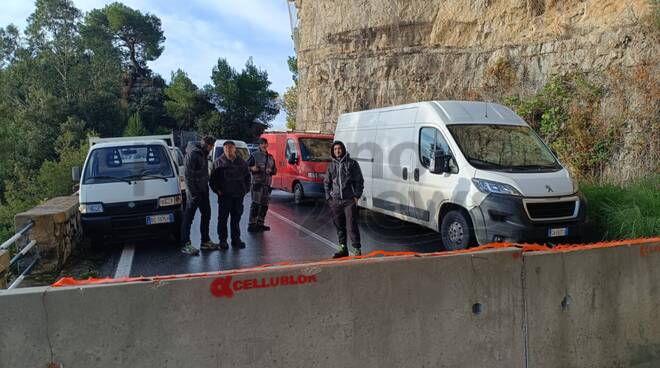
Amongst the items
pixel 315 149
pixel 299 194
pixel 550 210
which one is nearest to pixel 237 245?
pixel 299 194

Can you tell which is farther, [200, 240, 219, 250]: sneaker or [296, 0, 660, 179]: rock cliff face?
[296, 0, 660, 179]: rock cliff face

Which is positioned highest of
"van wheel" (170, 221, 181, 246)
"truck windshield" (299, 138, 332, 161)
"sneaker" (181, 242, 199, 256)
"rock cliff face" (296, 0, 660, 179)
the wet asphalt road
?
"rock cliff face" (296, 0, 660, 179)

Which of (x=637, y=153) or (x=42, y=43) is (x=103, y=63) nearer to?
(x=42, y=43)

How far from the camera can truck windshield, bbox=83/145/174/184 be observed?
7.64 metres

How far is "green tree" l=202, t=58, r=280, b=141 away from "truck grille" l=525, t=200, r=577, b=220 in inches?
1892

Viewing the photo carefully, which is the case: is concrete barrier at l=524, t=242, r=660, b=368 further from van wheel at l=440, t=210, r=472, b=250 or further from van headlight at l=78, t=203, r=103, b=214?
van headlight at l=78, t=203, r=103, b=214

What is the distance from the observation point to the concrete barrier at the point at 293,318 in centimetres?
253

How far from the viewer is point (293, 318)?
2846mm

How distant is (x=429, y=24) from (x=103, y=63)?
3968 centimetres

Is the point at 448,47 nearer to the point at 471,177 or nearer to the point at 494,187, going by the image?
the point at 471,177

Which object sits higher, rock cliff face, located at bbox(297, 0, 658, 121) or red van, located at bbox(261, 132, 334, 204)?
rock cliff face, located at bbox(297, 0, 658, 121)

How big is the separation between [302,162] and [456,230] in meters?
5.96

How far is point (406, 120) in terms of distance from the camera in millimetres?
8391

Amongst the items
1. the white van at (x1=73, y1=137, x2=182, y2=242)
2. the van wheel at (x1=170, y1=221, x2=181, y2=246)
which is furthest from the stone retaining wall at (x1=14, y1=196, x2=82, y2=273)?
the van wheel at (x1=170, y1=221, x2=181, y2=246)
